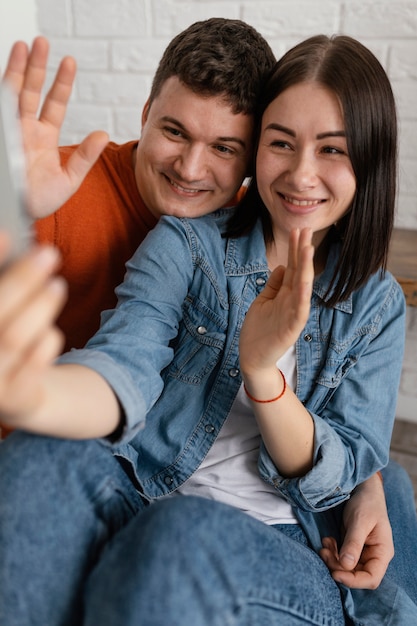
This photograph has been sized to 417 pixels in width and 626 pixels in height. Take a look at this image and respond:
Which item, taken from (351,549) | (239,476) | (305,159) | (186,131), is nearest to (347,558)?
(351,549)

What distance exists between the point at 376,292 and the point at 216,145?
0.33 m

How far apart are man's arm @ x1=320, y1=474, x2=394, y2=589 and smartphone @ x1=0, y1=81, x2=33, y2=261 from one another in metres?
0.62

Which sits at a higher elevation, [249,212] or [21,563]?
[249,212]

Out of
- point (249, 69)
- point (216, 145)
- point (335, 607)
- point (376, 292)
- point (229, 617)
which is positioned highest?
point (249, 69)

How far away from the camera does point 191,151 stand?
99 cm

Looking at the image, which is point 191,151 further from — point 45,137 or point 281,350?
point 281,350

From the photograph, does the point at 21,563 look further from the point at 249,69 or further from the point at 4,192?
the point at 249,69

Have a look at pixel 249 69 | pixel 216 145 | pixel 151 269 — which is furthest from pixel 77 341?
pixel 249 69

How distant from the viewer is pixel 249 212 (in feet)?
3.41

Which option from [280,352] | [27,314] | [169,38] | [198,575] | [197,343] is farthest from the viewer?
[169,38]

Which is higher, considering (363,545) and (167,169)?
(167,169)

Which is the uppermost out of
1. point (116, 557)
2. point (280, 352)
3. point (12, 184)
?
point (12, 184)

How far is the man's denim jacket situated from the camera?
0.87 m

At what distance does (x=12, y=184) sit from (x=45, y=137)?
38cm
